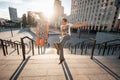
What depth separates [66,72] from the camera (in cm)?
288

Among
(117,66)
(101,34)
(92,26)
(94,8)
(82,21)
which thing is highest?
(94,8)

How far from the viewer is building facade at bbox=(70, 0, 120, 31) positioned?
3531cm

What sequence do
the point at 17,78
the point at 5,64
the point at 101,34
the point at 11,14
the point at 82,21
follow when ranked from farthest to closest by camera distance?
the point at 11,14, the point at 82,21, the point at 101,34, the point at 5,64, the point at 17,78

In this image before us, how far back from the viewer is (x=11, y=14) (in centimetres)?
8312

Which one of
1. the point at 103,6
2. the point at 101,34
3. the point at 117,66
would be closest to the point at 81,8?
the point at 103,6

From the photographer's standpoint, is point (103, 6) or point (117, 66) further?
point (103, 6)

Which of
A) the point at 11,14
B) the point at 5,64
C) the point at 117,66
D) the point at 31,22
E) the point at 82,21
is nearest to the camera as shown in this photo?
the point at 5,64

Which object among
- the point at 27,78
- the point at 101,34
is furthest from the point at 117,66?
the point at 101,34

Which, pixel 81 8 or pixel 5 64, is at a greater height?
pixel 81 8

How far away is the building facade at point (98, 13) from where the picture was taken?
3531cm

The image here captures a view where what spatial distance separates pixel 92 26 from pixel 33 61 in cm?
4341

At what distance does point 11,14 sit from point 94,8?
80.3 metres

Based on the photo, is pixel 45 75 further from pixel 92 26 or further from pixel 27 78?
pixel 92 26

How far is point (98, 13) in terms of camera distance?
3912cm
